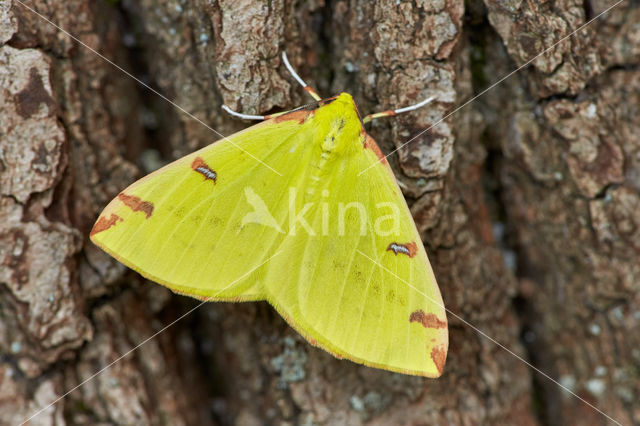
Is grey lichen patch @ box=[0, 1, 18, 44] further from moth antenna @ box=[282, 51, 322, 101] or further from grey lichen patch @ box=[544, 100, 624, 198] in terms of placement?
grey lichen patch @ box=[544, 100, 624, 198]

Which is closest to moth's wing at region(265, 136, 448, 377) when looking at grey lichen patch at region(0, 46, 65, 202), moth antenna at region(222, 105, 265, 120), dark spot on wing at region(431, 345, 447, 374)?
dark spot on wing at region(431, 345, 447, 374)

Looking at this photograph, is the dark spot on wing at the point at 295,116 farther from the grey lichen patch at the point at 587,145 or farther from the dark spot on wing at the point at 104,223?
the grey lichen patch at the point at 587,145

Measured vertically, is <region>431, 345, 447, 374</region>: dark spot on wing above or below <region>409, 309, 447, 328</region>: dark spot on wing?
below

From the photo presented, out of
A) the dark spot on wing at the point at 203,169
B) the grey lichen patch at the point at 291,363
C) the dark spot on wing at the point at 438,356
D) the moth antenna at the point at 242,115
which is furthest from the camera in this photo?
the grey lichen patch at the point at 291,363

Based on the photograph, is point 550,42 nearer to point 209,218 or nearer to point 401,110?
point 401,110

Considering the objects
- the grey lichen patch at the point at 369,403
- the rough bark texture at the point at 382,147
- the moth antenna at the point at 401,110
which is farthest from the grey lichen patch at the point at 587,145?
the grey lichen patch at the point at 369,403

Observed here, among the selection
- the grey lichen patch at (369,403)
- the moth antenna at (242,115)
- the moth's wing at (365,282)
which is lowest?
the grey lichen patch at (369,403)
